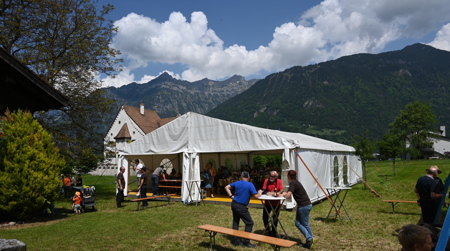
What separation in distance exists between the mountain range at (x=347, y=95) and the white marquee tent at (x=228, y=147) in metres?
95.9

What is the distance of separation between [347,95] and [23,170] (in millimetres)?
139816

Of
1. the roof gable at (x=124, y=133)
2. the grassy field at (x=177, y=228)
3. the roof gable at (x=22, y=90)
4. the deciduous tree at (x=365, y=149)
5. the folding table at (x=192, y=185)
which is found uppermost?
the roof gable at (x=124, y=133)

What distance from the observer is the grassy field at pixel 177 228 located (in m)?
6.00

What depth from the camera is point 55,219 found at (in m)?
8.99

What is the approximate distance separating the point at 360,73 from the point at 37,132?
524 ft

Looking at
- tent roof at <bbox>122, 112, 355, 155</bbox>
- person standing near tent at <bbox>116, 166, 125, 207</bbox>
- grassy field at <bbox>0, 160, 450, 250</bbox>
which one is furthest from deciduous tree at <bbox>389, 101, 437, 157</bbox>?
person standing near tent at <bbox>116, 166, 125, 207</bbox>

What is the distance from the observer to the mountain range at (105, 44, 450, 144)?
118 metres

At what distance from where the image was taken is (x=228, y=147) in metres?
11.3

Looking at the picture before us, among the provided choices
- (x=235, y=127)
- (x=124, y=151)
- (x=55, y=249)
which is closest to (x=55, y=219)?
(x=55, y=249)

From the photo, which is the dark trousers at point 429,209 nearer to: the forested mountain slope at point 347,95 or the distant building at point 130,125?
the distant building at point 130,125

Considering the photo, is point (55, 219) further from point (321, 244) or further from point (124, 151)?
point (321, 244)

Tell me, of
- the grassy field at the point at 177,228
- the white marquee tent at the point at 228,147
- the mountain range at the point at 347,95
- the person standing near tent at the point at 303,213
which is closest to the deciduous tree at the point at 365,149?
the white marquee tent at the point at 228,147

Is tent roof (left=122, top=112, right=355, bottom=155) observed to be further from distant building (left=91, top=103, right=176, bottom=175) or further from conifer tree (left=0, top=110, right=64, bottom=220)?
distant building (left=91, top=103, right=176, bottom=175)

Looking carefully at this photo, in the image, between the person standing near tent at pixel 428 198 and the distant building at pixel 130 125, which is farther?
the distant building at pixel 130 125
